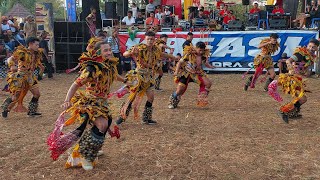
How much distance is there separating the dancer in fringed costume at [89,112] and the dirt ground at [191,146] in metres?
0.27

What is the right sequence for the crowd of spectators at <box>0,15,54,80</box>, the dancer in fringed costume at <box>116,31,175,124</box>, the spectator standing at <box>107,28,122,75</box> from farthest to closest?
the spectator standing at <box>107,28,122,75</box>, the crowd of spectators at <box>0,15,54,80</box>, the dancer in fringed costume at <box>116,31,175,124</box>

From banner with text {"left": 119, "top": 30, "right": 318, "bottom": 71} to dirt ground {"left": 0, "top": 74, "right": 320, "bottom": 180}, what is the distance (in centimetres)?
594

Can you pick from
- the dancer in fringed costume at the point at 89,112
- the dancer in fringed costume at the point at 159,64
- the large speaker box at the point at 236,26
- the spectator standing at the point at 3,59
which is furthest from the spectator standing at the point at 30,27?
the dancer in fringed costume at the point at 89,112

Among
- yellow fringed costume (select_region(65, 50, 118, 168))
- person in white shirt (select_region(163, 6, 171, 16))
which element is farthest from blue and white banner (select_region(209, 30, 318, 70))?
yellow fringed costume (select_region(65, 50, 118, 168))

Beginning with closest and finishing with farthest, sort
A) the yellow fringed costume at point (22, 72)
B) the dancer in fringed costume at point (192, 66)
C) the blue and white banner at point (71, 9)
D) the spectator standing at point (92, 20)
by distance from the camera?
the yellow fringed costume at point (22, 72) < the dancer in fringed costume at point (192, 66) < the spectator standing at point (92, 20) < the blue and white banner at point (71, 9)

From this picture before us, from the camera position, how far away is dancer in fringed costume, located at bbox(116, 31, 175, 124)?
747 centimetres

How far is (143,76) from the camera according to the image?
7.52 meters

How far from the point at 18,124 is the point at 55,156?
10.3 feet

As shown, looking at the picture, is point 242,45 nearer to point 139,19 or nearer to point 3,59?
point 139,19

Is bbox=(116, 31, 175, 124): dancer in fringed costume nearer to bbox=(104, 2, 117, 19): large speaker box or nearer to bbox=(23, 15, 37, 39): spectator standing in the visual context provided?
bbox=(23, 15, 37, 39): spectator standing

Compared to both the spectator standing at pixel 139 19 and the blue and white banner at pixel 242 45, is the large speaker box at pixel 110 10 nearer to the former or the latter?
the spectator standing at pixel 139 19

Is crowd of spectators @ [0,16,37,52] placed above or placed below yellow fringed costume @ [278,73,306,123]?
above

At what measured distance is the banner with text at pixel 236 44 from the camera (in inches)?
604


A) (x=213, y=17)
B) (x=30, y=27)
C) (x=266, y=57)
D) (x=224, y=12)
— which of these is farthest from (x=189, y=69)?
(x=213, y=17)
